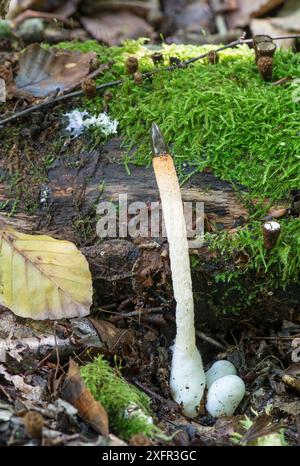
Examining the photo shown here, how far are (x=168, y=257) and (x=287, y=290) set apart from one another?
0.76m

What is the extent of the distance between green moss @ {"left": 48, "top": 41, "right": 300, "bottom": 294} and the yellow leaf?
78 centimetres

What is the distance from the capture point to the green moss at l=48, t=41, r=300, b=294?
360 centimetres

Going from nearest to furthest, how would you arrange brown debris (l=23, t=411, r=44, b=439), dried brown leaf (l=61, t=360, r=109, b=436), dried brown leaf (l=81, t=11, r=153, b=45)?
brown debris (l=23, t=411, r=44, b=439), dried brown leaf (l=61, t=360, r=109, b=436), dried brown leaf (l=81, t=11, r=153, b=45)

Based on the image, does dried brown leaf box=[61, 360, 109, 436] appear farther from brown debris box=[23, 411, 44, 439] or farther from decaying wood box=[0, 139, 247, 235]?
decaying wood box=[0, 139, 247, 235]

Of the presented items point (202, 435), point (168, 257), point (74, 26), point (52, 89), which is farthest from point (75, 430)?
point (74, 26)

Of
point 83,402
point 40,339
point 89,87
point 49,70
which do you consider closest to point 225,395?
point 83,402

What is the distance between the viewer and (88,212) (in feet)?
12.5

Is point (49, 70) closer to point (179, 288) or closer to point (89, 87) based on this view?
point (89, 87)

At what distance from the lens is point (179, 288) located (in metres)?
3.30

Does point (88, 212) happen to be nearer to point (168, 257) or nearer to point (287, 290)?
point (168, 257)

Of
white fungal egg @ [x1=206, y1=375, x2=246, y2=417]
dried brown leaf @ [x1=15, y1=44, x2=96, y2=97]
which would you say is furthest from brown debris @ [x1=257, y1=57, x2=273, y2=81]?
white fungal egg @ [x1=206, y1=375, x2=246, y2=417]

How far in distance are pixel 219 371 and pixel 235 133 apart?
4.67ft

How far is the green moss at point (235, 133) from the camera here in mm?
3598

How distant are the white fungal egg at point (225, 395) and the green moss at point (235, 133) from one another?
65cm
